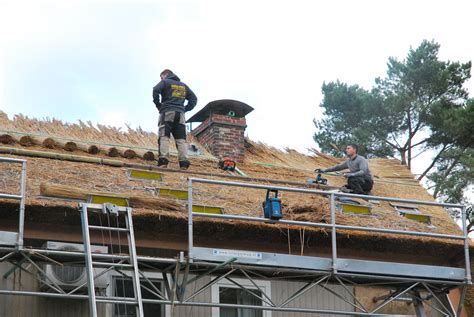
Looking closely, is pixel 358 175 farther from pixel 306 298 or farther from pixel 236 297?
pixel 236 297

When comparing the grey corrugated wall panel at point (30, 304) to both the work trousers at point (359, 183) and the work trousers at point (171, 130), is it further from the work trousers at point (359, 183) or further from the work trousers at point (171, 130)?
the work trousers at point (359, 183)

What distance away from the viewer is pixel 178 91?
50.4 ft

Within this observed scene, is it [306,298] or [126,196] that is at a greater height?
[126,196]

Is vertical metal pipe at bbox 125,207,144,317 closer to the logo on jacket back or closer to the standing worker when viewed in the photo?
the standing worker

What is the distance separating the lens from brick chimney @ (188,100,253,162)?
57.8 feet

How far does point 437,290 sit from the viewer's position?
14031 millimetres

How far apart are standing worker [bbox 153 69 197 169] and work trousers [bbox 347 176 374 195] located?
8.81 feet

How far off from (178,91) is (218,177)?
1.53m

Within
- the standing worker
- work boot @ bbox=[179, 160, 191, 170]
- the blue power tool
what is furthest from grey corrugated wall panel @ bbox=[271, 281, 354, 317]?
the standing worker

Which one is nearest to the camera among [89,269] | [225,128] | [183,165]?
[89,269]

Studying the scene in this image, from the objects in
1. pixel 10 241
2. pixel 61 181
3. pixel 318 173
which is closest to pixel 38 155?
pixel 61 181

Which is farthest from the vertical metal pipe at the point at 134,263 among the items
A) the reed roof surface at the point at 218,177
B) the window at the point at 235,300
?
the window at the point at 235,300

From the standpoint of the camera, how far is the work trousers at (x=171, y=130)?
15281 mm

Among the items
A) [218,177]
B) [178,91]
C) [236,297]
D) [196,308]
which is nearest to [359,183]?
[218,177]
